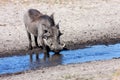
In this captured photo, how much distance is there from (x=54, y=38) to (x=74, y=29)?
14.5 feet

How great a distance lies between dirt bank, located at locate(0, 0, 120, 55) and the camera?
22281 mm

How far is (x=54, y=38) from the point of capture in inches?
788

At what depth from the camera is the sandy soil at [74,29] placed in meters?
14.9

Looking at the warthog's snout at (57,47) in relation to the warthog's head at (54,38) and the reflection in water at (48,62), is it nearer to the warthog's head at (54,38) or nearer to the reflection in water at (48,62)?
the warthog's head at (54,38)

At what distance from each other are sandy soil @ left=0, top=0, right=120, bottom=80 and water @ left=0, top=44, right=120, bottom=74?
119 cm

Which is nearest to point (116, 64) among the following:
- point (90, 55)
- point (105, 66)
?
point (105, 66)

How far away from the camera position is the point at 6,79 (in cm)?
1509

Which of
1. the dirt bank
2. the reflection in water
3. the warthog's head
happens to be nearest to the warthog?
the warthog's head

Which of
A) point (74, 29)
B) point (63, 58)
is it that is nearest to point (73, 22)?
point (74, 29)

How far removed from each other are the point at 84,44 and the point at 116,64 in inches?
235

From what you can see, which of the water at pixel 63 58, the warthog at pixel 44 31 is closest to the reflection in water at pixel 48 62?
the water at pixel 63 58

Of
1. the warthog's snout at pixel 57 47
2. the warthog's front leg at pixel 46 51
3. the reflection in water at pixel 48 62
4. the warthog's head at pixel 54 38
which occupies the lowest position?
the reflection in water at pixel 48 62

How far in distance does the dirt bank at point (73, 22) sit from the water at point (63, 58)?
1.06 meters

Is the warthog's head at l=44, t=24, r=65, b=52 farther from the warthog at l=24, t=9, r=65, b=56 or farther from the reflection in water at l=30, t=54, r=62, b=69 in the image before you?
the reflection in water at l=30, t=54, r=62, b=69
